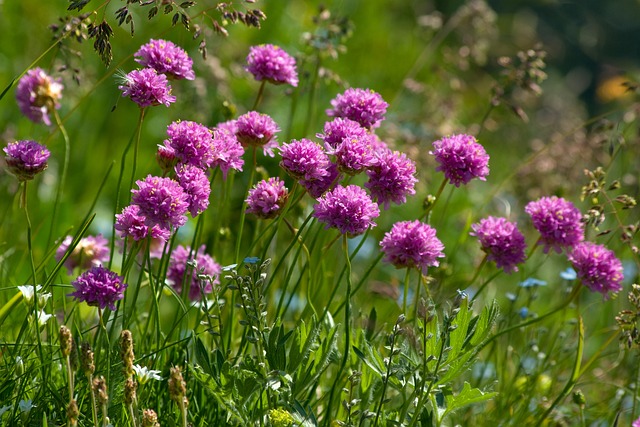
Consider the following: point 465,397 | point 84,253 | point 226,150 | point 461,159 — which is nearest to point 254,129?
point 226,150

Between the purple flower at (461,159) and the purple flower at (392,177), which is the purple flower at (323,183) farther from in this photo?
the purple flower at (461,159)

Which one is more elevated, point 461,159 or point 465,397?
point 461,159

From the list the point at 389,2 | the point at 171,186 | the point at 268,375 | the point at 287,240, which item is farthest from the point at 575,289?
the point at 389,2

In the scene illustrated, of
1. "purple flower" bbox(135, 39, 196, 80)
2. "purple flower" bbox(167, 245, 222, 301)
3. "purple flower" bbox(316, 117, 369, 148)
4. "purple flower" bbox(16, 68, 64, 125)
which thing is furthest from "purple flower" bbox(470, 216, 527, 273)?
"purple flower" bbox(16, 68, 64, 125)

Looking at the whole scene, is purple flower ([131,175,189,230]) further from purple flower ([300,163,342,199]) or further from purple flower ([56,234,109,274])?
purple flower ([56,234,109,274])

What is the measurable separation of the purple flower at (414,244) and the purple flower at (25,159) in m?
0.70

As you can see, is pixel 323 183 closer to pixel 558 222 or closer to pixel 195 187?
pixel 195 187

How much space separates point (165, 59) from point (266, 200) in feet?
1.22

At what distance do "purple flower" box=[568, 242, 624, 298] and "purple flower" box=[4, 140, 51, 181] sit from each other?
1.16 m

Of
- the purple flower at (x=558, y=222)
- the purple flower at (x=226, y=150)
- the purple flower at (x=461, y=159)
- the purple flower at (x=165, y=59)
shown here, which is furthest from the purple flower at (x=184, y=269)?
the purple flower at (x=558, y=222)

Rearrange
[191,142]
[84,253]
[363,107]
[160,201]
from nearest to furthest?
[160,201]
[191,142]
[363,107]
[84,253]

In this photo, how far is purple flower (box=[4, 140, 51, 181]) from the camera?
171 centimetres

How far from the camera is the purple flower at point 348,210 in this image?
5.36 ft

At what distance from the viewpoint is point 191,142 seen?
1695 mm
